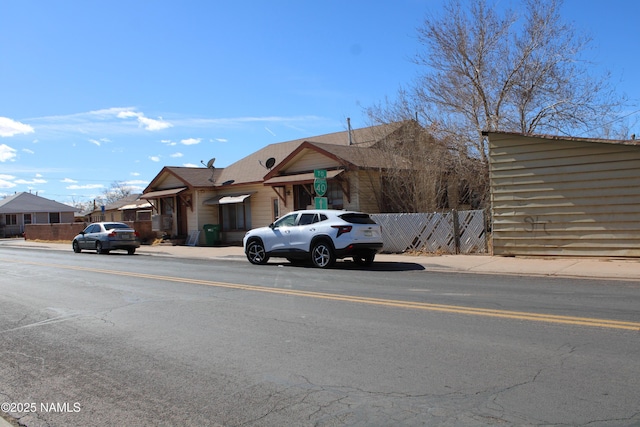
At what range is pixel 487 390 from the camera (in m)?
4.54

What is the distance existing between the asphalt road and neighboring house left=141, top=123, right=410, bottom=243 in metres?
11.4

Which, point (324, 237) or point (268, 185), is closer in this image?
point (324, 237)

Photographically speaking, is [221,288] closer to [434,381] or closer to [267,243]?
[267,243]

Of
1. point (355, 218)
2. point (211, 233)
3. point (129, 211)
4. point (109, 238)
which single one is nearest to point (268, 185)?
point (211, 233)

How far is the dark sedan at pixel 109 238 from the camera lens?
2402 cm

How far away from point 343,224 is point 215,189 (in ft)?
51.9

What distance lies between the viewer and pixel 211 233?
2739 centimetres

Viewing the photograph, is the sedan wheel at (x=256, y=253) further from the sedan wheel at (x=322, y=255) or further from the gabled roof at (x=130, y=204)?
the gabled roof at (x=130, y=204)

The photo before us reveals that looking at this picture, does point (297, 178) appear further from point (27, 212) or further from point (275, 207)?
point (27, 212)

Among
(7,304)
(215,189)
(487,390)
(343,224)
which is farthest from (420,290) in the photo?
(215,189)

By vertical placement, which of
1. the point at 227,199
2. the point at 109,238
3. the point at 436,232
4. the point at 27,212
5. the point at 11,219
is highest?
the point at 27,212

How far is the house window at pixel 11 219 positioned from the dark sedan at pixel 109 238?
43.7 m

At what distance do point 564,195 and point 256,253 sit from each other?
9189 millimetres

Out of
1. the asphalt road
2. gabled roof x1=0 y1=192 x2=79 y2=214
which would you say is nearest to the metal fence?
the asphalt road
